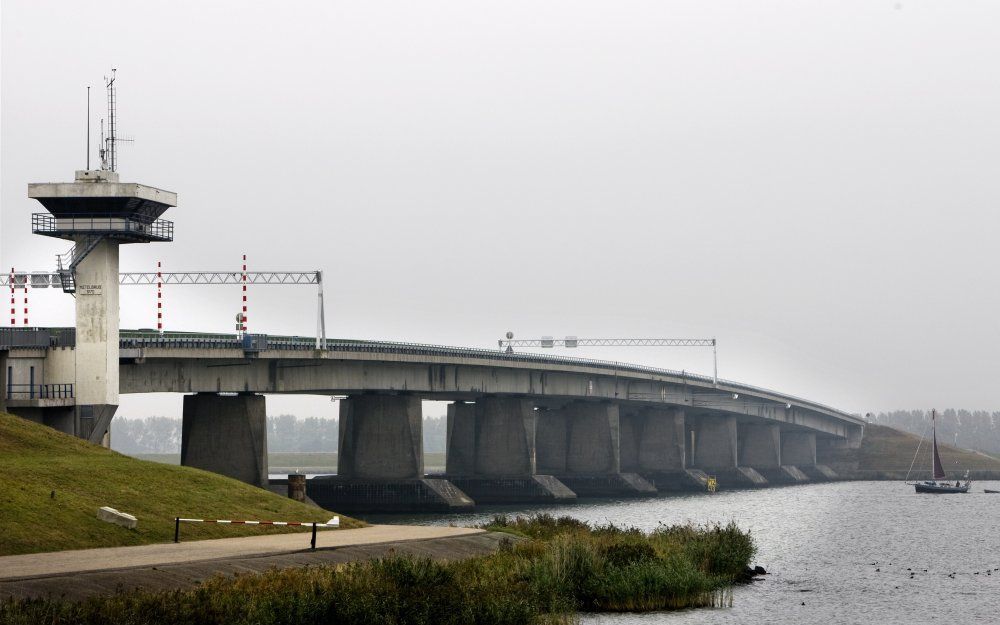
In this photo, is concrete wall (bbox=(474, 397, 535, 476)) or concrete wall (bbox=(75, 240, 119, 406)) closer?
concrete wall (bbox=(75, 240, 119, 406))

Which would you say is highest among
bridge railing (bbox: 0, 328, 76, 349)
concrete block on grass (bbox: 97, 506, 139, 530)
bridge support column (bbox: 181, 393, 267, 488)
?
bridge railing (bbox: 0, 328, 76, 349)

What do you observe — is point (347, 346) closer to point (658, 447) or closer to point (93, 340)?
point (93, 340)

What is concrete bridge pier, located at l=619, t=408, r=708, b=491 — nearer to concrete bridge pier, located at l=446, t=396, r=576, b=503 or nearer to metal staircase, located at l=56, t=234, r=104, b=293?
concrete bridge pier, located at l=446, t=396, r=576, b=503

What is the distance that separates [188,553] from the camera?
44.3 meters

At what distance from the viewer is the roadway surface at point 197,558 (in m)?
36.3

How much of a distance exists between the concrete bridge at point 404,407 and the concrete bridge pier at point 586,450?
17cm

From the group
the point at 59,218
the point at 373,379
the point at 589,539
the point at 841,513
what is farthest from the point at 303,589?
the point at 841,513

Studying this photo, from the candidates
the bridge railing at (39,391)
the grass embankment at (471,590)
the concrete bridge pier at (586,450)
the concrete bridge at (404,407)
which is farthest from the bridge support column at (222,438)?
the concrete bridge pier at (586,450)

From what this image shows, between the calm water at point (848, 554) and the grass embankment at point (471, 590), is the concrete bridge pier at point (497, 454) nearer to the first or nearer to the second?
the calm water at point (848, 554)

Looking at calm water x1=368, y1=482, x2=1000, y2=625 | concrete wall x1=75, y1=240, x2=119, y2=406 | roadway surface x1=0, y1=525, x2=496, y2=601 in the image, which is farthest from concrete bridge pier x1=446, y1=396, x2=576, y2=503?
roadway surface x1=0, y1=525, x2=496, y2=601

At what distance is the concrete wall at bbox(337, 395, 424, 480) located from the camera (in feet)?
397

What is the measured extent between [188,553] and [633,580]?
51.4 feet

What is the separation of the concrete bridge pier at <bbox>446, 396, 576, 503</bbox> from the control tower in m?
64.4

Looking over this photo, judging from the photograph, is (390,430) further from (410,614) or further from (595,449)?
(410,614)
